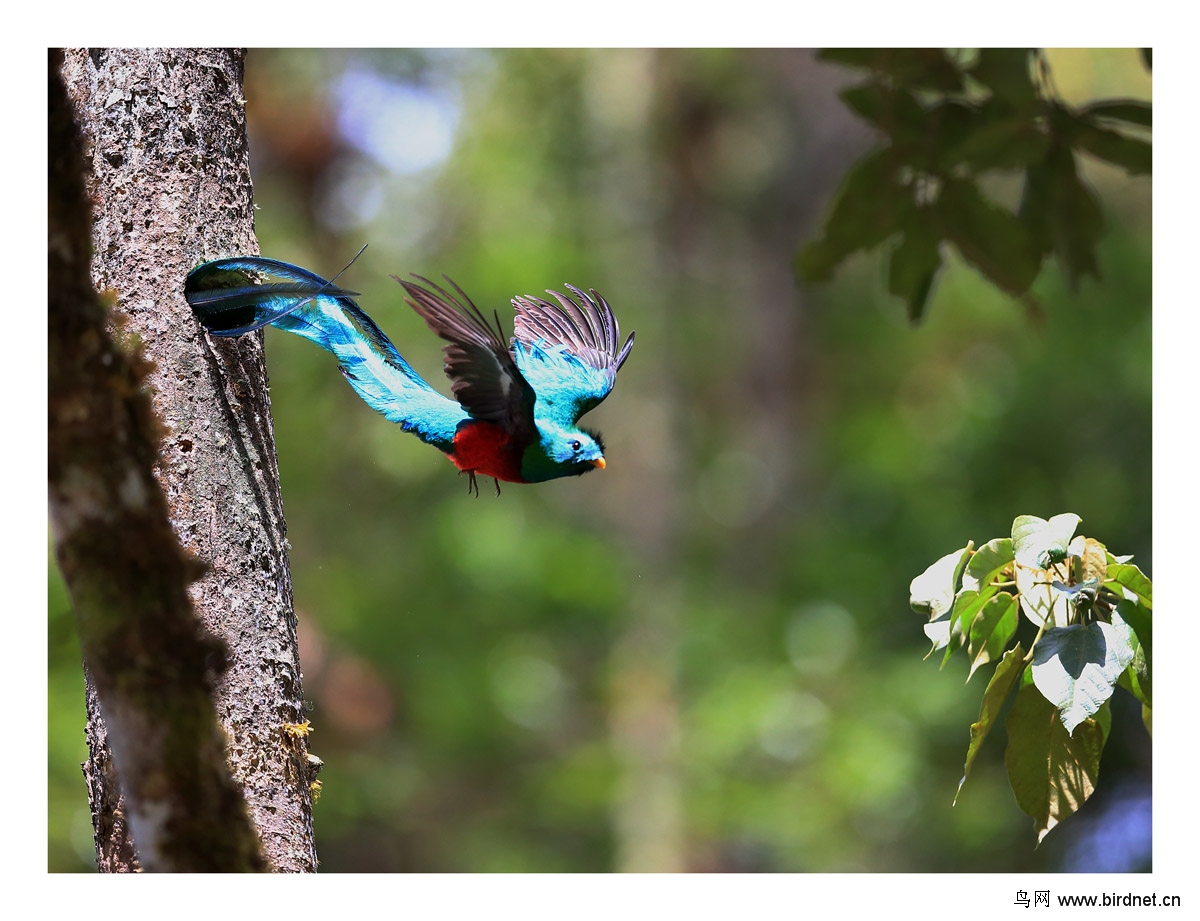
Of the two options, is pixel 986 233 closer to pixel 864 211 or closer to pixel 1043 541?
pixel 864 211

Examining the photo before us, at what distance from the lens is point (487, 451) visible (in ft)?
5.56

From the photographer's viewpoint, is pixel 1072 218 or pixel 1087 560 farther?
pixel 1072 218

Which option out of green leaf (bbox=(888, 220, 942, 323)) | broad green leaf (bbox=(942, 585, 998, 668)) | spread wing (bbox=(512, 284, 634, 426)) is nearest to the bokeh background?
spread wing (bbox=(512, 284, 634, 426))

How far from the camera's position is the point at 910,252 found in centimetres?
175

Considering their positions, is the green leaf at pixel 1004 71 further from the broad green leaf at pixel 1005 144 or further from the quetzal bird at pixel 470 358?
the quetzal bird at pixel 470 358

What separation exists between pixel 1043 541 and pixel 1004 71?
731 mm

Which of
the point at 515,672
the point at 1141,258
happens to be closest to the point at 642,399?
the point at 515,672

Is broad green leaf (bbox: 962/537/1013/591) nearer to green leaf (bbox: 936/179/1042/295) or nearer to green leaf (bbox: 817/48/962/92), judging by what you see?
green leaf (bbox: 936/179/1042/295)

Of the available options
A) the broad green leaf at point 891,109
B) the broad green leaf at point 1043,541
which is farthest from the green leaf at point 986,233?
the broad green leaf at point 1043,541

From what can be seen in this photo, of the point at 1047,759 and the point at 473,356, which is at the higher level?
the point at 473,356

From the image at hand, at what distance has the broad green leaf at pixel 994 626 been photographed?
1.48 metres

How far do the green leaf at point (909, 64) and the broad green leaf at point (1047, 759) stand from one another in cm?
92

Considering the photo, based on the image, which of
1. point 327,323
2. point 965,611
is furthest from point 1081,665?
point 327,323

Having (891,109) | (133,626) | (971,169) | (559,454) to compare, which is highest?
(891,109)
